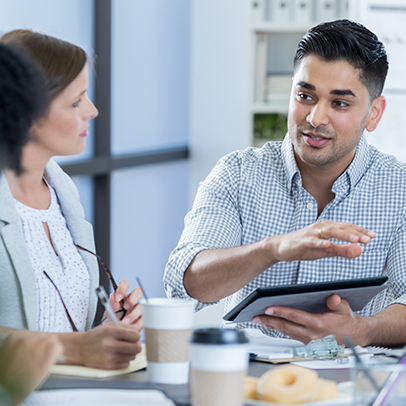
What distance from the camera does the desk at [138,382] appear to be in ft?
2.86

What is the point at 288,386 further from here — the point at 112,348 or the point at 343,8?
the point at 343,8

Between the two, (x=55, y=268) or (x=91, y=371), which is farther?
(x=55, y=268)

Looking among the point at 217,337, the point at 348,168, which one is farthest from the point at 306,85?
the point at 217,337

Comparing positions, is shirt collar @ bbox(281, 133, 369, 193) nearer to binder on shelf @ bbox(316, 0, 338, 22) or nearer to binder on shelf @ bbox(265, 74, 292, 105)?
binder on shelf @ bbox(265, 74, 292, 105)

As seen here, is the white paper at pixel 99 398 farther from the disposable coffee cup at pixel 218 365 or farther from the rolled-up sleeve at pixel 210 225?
the rolled-up sleeve at pixel 210 225

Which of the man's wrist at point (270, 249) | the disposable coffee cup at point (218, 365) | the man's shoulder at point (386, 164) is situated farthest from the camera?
the man's shoulder at point (386, 164)

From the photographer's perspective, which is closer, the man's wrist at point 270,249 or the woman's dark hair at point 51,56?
the woman's dark hair at point 51,56

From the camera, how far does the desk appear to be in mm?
872

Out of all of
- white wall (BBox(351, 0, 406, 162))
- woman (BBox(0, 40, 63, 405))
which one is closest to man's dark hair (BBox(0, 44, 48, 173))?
woman (BBox(0, 40, 63, 405))

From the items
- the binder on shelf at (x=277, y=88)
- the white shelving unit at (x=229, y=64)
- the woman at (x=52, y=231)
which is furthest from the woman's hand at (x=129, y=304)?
the binder on shelf at (x=277, y=88)

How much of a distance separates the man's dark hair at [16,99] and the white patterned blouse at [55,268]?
25cm

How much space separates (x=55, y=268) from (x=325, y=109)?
849mm

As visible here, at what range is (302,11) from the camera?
3.65 meters

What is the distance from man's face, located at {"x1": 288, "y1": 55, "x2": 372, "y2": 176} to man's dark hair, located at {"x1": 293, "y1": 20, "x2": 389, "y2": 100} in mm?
21
